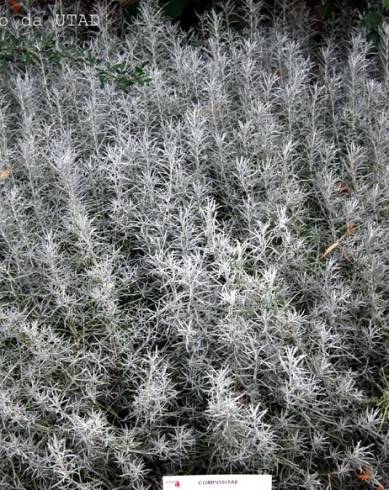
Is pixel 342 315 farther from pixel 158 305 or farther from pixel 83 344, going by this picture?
pixel 83 344

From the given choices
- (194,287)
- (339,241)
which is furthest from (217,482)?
(339,241)

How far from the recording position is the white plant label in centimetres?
173

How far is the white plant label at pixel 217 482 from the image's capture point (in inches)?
68.2

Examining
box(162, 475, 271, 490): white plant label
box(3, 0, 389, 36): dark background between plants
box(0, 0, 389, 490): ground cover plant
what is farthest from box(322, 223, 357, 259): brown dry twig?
box(3, 0, 389, 36): dark background between plants

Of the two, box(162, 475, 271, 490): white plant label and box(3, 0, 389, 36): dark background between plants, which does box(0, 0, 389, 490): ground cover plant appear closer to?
box(162, 475, 271, 490): white plant label

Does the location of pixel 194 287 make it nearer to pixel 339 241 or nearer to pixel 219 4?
pixel 339 241

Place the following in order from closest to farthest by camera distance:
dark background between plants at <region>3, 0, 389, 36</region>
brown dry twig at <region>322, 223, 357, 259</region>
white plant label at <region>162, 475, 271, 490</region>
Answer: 1. white plant label at <region>162, 475, 271, 490</region>
2. brown dry twig at <region>322, 223, 357, 259</region>
3. dark background between plants at <region>3, 0, 389, 36</region>

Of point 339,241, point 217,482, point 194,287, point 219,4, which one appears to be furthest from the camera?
point 219,4

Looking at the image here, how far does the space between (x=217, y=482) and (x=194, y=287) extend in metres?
0.48

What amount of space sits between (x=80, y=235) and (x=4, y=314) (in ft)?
0.96

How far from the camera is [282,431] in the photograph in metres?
1.91

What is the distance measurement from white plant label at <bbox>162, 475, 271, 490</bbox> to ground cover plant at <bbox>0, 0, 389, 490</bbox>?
0.06m

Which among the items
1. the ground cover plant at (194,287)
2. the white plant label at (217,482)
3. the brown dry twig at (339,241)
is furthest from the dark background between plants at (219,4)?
the white plant label at (217,482)

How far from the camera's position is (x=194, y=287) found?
6.24ft
